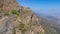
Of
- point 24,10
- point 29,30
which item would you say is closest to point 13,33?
point 29,30

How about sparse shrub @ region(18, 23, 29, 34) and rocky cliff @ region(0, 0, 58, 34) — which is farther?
sparse shrub @ region(18, 23, 29, 34)

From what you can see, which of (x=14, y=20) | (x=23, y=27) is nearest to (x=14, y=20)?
(x=14, y=20)

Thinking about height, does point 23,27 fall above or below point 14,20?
below

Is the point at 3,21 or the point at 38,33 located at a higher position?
the point at 3,21

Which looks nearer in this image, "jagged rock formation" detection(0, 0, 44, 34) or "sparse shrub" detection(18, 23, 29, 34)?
"jagged rock formation" detection(0, 0, 44, 34)

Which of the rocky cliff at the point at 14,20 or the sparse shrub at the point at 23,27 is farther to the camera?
the sparse shrub at the point at 23,27

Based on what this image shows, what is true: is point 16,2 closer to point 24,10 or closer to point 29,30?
point 24,10

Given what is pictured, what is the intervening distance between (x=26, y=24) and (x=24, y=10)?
4209 mm

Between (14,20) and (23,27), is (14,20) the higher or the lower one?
the higher one

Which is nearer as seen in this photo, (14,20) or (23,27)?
(14,20)

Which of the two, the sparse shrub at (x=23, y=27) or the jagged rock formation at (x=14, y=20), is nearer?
the jagged rock formation at (x=14, y=20)

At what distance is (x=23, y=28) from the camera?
3541 cm

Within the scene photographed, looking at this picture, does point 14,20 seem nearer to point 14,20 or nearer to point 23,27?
point 14,20

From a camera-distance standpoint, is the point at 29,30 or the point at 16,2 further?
the point at 16,2
